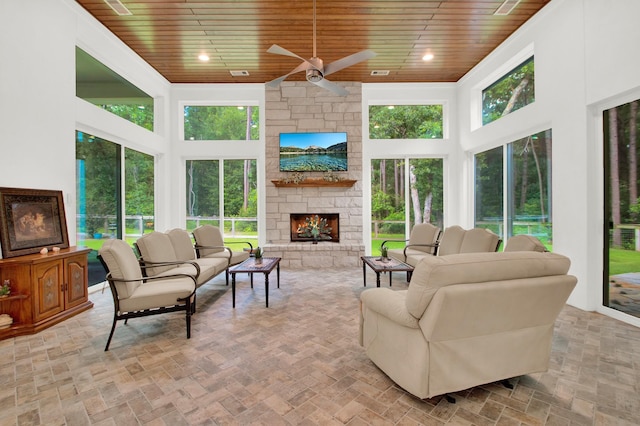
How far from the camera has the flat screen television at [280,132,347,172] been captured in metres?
6.27

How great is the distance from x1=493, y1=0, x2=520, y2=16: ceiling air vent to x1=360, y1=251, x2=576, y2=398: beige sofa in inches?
147

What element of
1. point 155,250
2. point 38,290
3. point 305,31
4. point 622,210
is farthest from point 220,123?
point 622,210

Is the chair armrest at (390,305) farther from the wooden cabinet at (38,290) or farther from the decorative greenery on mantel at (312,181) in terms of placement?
the decorative greenery on mantel at (312,181)

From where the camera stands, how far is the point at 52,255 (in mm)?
3029

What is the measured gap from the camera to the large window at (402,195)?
6.52 metres

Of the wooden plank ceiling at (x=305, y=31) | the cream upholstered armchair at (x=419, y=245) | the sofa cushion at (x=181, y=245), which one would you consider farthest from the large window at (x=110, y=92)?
the cream upholstered armchair at (x=419, y=245)

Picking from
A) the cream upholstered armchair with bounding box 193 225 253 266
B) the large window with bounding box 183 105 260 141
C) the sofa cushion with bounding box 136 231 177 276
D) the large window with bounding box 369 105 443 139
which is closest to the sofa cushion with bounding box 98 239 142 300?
the sofa cushion with bounding box 136 231 177 276

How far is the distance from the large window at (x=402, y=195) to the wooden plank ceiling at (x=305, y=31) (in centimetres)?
201

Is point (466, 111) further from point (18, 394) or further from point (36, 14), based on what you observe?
point (18, 394)

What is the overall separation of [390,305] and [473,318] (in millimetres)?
491

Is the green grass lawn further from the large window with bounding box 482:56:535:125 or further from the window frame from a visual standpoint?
the window frame

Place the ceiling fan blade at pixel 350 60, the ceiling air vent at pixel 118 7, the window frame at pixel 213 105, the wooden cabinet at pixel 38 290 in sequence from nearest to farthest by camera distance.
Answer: the wooden cabinet at pixel 38 290, the ceiling fan blade at pixel 350 60, the ceiling air vent at pixel 118 7, the window frame at pixel 213 105

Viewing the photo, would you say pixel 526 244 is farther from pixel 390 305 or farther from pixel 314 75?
pixel 314 75

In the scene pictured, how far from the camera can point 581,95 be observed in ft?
11.3
